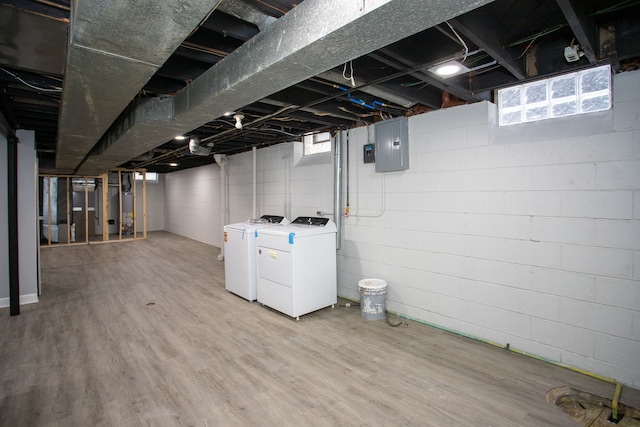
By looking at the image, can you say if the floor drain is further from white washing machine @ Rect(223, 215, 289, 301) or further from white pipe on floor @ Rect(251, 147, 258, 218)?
white pipe on floor @ Rect(251, 147, 258, 218)

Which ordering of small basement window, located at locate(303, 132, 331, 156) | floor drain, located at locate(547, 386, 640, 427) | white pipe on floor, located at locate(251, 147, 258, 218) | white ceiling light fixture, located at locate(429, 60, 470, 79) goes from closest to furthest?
floor drain, located at locate(547, 386, 640, 427), white ceiling light fixture, located at locate(429, 60, 470, 79), small basement window, located at locate(303, 132, 331, 156), white pipe on floor, located at locate(251, 147, 258, 218)

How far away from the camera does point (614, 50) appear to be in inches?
Answer: 77.0

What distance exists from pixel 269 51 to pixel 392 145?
2.13 meters

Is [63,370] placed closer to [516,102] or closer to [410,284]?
[410,284]

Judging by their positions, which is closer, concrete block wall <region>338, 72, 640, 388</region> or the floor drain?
the floor drain

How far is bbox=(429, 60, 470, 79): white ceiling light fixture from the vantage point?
2.13 m

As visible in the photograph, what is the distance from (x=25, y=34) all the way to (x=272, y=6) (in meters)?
1.26

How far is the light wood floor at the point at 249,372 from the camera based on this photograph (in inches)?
76.7

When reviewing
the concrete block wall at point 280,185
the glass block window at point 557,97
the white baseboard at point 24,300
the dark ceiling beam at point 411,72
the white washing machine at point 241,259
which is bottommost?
the white baseboard at point 24,300

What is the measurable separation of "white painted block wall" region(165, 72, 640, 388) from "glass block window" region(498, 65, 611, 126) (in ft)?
0.25

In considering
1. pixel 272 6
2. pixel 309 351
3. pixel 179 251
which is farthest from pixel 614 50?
pixel 179 251

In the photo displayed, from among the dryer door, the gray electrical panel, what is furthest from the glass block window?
the dryer door

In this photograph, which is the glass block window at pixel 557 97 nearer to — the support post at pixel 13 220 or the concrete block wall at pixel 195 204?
the support post at pixel 13 220

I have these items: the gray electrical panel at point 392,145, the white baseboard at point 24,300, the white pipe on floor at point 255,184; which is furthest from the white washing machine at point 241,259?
the white baseboard at point 24,300
